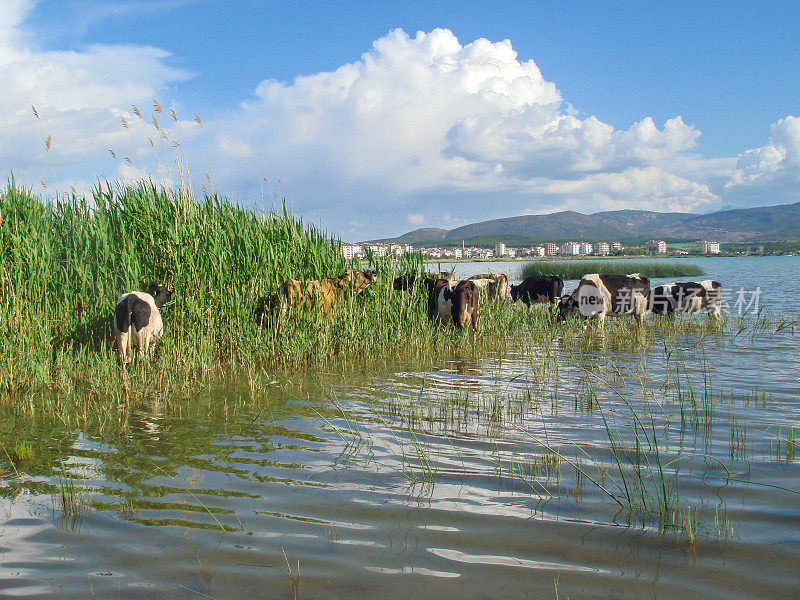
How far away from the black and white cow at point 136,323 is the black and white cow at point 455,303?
17.7ft

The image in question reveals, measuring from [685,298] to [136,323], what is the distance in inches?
548

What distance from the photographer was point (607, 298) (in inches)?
555

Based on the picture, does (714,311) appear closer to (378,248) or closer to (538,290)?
(538,290)

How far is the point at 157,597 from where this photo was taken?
8.21 ft

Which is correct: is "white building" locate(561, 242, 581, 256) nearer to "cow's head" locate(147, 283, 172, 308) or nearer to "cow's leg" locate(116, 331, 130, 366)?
"cow's head" locate(147, 283, 172, 308)

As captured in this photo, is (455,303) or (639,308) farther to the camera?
(639,308)

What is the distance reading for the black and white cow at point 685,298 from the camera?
15.4m

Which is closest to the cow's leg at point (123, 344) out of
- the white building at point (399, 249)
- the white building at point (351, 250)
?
the white building at point (351, 250)

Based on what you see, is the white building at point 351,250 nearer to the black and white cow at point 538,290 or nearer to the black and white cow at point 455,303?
the black and white cow at point 455,303

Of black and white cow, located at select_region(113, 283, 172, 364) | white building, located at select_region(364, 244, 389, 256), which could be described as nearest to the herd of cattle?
black and white cow, located at select_region(113, 283, 172, 364)

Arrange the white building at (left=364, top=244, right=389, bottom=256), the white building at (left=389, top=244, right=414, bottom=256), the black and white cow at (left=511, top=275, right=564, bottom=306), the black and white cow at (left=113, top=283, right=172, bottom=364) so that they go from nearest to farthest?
the black and white cow at (left=113, top=283, right=172, bottom=364)
the white building at (left=364, top=244, right=389, bottom=256)
the white building at (left=389, top=244, right=414, bottom=256)
the black and white cow at (left=511, top=275, right=564, bottom=306)

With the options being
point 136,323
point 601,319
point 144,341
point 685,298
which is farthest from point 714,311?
point 136,323

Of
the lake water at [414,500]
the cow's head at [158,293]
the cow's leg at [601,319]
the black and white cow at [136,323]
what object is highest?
the cow's head at [158,293]

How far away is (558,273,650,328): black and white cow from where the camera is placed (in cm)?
1398
